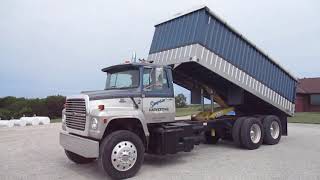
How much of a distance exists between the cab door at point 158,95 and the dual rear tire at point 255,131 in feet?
9.44

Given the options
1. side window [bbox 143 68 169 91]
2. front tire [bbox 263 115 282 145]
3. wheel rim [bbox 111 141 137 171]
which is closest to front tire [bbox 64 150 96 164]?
wheel rim [bbox 111 141 137 171]

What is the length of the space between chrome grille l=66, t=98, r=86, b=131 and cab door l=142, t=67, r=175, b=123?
1.46 m

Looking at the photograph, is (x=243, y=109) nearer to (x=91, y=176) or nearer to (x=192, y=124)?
(x=192, y=124)

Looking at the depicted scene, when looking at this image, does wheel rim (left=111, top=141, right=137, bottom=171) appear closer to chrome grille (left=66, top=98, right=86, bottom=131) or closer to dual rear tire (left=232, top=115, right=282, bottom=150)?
chrome grille (left=66, top=98, right=86, bottom=131)

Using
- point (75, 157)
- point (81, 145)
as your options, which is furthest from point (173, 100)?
point (75, 157)

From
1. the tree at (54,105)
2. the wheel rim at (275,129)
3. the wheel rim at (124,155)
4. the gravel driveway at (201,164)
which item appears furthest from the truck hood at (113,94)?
the tree at (54,105)

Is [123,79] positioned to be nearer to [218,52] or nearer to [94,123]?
[94,123]

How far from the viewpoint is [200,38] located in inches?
387

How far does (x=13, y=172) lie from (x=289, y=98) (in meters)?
9.68

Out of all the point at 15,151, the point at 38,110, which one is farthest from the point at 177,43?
the point at 38,110

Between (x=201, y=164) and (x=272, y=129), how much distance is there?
15.1 ft

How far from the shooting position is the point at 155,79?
902 cm

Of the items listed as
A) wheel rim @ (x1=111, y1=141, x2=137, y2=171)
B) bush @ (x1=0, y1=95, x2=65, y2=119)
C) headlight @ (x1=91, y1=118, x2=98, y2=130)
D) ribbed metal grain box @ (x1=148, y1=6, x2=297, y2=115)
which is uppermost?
ribbed metal grain box @ (x1=148, y1=6, x2=297, y2=115)

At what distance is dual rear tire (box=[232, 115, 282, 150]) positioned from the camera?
11.2m
